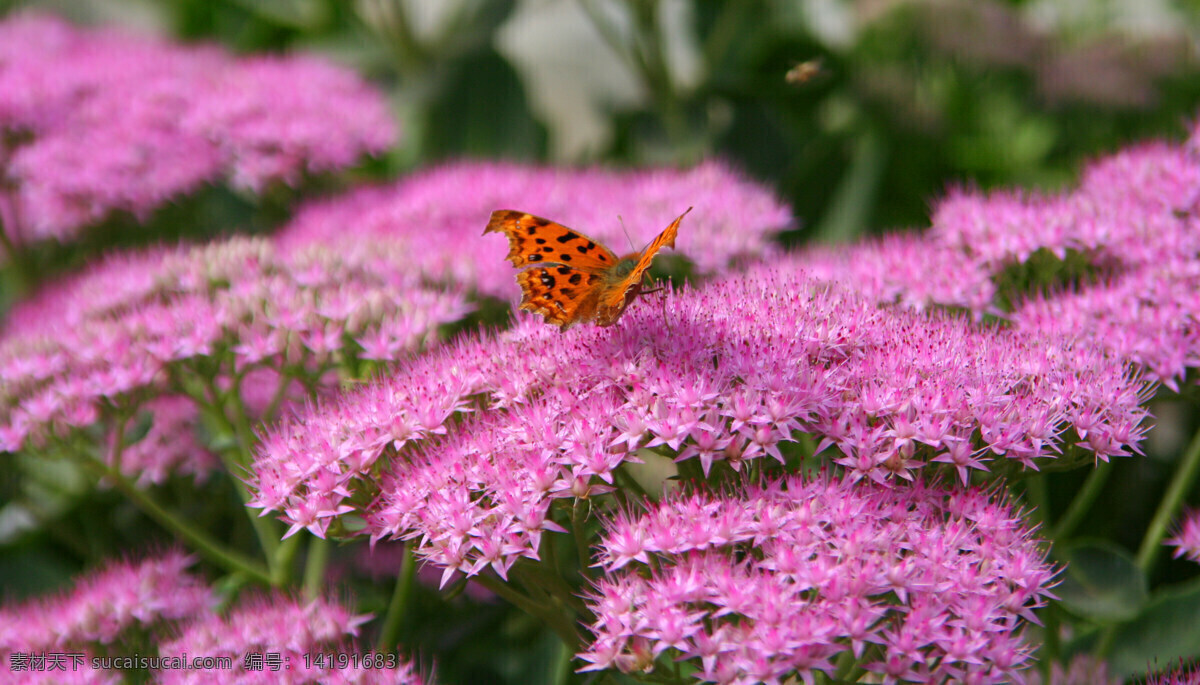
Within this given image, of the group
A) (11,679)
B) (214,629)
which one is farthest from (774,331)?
(11,679)

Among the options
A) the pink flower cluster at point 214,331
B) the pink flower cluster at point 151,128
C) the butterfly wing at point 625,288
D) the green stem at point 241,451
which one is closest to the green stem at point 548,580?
the butterfly wing at point 625,288

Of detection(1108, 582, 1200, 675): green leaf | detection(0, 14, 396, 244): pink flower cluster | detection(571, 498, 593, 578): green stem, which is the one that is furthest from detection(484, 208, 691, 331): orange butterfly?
detection(0, 14, 396, 244): pink flower cluster

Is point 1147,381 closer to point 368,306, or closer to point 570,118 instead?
point 368,306

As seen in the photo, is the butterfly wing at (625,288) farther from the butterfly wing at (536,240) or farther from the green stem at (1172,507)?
the green stem at (1172,507)

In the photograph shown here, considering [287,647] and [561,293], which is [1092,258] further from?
[287,647]

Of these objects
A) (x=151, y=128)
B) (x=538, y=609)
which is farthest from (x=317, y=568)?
(x=151, y=128)

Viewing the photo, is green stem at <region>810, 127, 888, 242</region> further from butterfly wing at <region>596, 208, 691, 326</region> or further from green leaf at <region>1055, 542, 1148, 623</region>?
butterfly wing at <region>596, 208, 691, 326</region>
